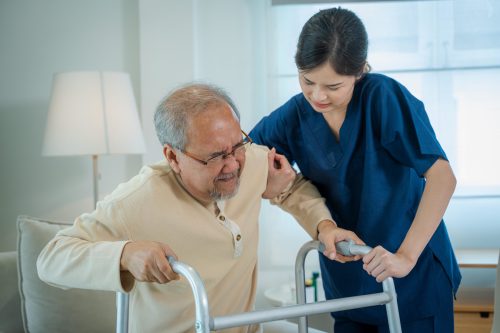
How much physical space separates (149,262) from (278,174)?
515 mm

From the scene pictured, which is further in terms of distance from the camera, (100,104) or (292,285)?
(292,285)

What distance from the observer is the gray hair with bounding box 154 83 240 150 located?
1.38 metres

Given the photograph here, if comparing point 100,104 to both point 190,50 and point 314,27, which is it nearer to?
point 190,50

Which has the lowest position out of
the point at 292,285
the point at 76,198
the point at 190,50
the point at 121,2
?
the point at 292,285

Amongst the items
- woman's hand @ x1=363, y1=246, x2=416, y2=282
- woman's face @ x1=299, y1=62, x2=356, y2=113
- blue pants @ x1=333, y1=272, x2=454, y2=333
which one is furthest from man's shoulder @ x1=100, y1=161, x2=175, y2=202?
blue pants @ x1=333, y1=272, x2=454, y2=333

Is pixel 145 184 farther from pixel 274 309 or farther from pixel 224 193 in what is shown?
pixel 274 309

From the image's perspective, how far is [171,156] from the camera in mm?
1436

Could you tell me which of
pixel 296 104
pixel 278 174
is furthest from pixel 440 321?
pixel 296 104

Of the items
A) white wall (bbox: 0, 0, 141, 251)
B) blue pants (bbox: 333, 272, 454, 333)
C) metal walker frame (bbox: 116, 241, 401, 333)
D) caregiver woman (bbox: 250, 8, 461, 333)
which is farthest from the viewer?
white wall (bbox: 0, 0, 141, 251)

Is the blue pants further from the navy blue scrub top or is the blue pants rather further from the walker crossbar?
the walker crossbar

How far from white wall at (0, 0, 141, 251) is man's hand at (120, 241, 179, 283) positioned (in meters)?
2.20

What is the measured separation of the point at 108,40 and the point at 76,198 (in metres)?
0.81

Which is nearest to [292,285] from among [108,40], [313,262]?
[313,262]

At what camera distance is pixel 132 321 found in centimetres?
150
